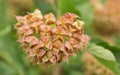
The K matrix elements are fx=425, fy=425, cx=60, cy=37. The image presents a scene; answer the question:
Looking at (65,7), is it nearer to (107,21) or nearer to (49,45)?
(49,45)

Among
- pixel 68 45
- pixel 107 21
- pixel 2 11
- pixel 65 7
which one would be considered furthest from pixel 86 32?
pixel 68 45

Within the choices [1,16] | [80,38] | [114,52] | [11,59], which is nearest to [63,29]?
[80,38]

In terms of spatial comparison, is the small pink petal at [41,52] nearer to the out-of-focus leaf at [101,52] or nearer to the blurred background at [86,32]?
the out-of-focus leaf at [101,52]

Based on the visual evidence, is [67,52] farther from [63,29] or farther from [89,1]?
[89,1]

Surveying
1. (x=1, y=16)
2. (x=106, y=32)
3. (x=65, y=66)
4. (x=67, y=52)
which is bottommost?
(x=67, y=52)

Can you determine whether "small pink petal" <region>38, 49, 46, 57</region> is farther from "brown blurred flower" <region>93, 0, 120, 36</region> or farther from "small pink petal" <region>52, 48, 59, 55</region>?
"brown blurred flower" <region>93, 0, 120, 36</region>

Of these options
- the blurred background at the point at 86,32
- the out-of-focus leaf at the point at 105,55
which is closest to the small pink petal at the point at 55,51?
the out-of-focus leaf at the point at 105,55

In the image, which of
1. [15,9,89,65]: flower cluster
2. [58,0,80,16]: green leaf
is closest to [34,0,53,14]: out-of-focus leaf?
[58,0,80,16]: green leaf
